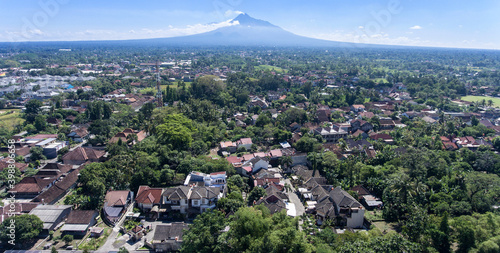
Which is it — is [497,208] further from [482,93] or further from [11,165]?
[482,93]

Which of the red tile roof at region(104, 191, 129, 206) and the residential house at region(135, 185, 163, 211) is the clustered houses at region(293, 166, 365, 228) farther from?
the red tile roof at region(104, 191, 129, 206)

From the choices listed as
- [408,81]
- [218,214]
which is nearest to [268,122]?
[218,214]

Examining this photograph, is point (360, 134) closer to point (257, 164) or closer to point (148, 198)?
point (257, 164)

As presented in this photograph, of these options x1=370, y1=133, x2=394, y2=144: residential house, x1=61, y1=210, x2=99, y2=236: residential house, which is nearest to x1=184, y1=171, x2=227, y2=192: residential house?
x1=61, y1=210, x2=99, y2=236: residential house

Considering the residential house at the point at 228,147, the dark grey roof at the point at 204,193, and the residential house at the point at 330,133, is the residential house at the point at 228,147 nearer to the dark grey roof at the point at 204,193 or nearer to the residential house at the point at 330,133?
the dark grey roof at the point at 204,193

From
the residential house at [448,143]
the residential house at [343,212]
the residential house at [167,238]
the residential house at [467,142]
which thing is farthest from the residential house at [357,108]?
the residential house at [167,238]

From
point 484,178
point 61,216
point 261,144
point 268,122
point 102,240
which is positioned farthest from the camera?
point 268,122
